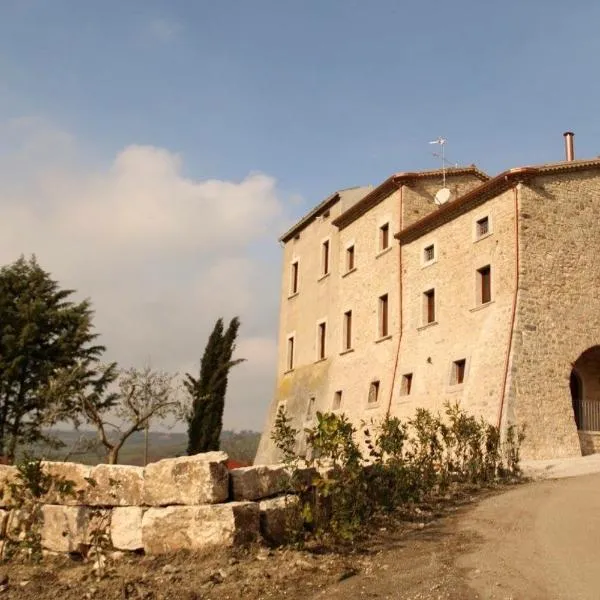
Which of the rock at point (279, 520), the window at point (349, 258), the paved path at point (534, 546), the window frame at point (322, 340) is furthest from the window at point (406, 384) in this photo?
the rock at point (279, 520)

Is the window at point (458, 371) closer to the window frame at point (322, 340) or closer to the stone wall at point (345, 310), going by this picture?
the stone wall at point (345, 310)

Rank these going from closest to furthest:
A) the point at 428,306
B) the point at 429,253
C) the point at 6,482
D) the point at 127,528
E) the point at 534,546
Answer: the point at 534,546 → the point at 127,528 → the point at 6,482 → the point at 428,306 → the point at 429,253

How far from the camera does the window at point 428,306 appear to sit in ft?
69.7

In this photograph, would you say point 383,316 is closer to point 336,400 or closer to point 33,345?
point 336,400

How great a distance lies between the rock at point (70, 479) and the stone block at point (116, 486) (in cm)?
10

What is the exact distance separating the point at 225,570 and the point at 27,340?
20.8 m

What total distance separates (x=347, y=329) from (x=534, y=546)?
18849mm

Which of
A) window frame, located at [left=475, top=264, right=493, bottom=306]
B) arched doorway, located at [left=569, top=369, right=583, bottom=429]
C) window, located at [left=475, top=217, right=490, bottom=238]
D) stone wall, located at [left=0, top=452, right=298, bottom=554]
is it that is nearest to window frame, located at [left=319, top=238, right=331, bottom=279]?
window, located at [left=475, top=217, right=490, bottom=238]

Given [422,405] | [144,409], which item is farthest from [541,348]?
[144,409]

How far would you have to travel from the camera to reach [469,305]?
19.3m

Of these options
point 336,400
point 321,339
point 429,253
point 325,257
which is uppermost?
point 325,257

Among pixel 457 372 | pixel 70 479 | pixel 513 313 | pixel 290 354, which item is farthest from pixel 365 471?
pixel 290 354

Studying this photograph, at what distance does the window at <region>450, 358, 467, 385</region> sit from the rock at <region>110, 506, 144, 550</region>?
13185mm

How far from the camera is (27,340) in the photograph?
2472cm
